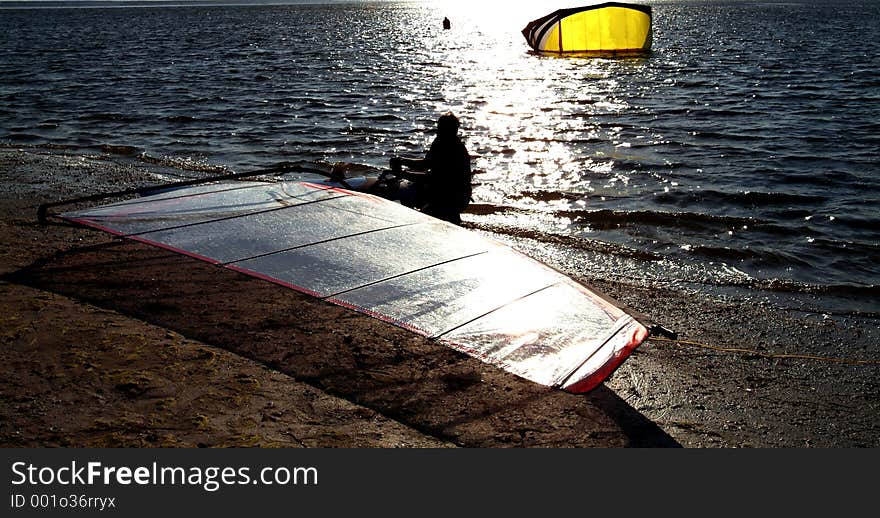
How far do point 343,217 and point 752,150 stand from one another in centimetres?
1256

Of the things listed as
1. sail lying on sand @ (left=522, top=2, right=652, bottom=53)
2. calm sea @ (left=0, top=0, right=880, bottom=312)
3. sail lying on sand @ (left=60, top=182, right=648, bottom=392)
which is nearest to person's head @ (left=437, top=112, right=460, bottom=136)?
sail lying on sand @ (left=60, top=182, right=648, bottom=392)

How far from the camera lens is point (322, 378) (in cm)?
568

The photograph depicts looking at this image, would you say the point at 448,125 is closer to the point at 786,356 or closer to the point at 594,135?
the point at 786,356

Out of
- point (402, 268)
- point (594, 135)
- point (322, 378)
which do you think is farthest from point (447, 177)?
point (594, 135)

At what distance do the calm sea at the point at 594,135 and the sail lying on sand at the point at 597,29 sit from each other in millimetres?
1129

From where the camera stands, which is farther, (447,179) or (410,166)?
(410,166)

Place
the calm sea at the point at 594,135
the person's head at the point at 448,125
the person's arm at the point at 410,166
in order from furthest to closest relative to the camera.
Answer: the calm sea at the point at 594,135, the person's arm at the point at 410,166, the person's head at the point at 448,125

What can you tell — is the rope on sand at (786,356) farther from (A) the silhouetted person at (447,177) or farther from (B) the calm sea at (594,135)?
(A) the silhouetted person at (447,177)

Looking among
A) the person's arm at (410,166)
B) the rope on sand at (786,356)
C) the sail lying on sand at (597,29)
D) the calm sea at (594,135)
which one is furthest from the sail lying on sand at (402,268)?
the sail lying on sand at (597,29)

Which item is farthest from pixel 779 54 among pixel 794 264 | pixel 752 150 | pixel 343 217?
pixel 343 217

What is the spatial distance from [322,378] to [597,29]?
117 feet

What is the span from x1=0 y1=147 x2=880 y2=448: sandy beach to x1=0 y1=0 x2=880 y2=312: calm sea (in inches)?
97.6

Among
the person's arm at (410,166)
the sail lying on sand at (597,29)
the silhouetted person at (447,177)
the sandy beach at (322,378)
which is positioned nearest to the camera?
the sandy beach at (322,378)

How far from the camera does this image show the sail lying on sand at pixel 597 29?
37.2 m
